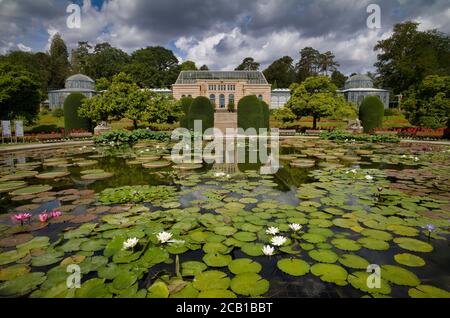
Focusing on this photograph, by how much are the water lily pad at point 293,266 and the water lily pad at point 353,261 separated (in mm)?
454

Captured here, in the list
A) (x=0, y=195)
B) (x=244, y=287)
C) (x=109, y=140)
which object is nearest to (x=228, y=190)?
(x=244, y=287)

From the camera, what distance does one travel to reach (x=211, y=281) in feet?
8.62

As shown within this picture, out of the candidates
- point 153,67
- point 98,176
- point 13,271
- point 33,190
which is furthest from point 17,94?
point 153,67

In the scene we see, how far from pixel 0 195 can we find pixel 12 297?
4463mm

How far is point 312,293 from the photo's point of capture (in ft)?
8.26

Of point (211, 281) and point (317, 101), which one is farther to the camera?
point (317, 101)

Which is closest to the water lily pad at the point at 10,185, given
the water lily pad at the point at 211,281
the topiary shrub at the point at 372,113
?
the water lily pad at the point at 211,281

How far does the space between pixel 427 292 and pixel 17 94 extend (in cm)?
2733

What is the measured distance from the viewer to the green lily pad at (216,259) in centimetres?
296

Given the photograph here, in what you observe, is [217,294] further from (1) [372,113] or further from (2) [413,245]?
(1) [372,113]

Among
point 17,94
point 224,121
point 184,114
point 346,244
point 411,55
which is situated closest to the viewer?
point 346,244

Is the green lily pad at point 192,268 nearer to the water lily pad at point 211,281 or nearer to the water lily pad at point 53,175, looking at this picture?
the water lily pad at point 211,281

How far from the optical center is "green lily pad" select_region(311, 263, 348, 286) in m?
2.68

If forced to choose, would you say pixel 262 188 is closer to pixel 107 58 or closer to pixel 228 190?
pixel 228 190
